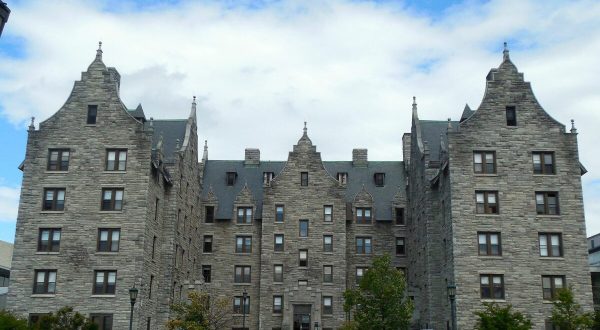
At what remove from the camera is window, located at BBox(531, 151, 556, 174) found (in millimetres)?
46094

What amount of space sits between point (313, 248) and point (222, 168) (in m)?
15.5

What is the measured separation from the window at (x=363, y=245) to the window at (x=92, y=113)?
1098 inches

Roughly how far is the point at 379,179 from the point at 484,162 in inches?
894

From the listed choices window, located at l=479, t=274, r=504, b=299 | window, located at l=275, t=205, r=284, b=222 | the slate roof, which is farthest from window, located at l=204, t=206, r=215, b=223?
window, located at l=479, t=274, r=504, b=299

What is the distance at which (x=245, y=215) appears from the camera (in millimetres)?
64438

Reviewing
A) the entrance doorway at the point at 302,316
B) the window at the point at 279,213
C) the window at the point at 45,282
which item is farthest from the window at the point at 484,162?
the window at the point at 45,282

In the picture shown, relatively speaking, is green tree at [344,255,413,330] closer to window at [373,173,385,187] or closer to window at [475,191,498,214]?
window at [475,191,498,214]

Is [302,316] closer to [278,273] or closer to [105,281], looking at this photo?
[278,273]

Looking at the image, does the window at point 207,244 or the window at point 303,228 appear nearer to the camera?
the window at point 303,228

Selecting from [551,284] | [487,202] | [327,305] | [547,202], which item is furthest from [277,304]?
[547,202]

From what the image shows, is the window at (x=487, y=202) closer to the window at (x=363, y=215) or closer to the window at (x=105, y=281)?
the window at (x=363, y=215)

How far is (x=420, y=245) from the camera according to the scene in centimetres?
5566

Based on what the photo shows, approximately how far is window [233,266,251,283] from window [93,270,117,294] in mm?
18735

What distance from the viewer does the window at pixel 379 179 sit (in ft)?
224
